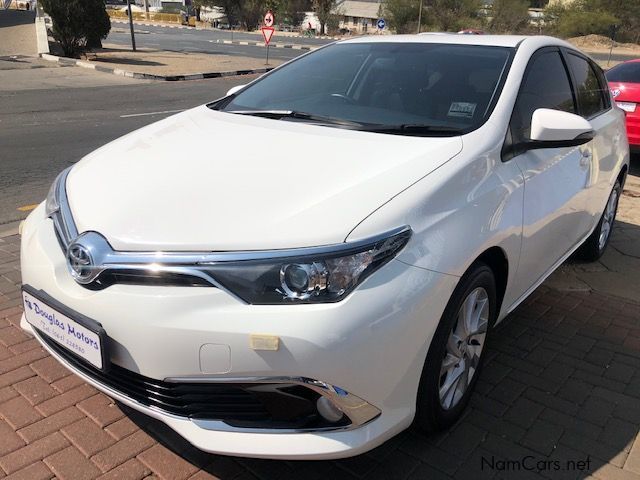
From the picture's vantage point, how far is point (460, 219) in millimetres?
2270

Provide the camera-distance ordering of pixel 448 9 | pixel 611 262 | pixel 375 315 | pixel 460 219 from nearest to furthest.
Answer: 1. pixel 375 315
2. pixel 460 219
3. pixel 611 262
4. pixel 448 9

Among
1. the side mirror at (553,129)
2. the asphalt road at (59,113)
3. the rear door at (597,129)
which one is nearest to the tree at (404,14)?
the asphalt road at (59,113)

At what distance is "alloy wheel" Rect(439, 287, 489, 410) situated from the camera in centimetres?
241

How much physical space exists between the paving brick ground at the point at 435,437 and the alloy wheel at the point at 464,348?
0.20m

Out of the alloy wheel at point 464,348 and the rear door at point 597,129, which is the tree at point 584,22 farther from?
the alloy wheel at point 464,348

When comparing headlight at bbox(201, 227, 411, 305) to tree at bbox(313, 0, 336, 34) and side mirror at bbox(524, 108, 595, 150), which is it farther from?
tree at bbox(313, 0, 336, 34)

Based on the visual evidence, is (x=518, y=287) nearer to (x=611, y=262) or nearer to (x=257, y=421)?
(x=257, y=421)

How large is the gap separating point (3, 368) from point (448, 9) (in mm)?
54452

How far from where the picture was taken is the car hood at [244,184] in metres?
2.00

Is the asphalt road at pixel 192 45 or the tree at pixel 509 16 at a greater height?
the tree at pixel 509 16

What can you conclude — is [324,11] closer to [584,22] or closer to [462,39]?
[584,22]

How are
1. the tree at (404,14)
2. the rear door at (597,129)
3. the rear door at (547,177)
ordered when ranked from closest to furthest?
the rear door at (547,177) → the rear door at (597,129) → the tree at (404,14)

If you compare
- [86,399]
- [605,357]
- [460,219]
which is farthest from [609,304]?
[86,399]

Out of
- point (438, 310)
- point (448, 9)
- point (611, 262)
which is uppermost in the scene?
point (448, 9)
